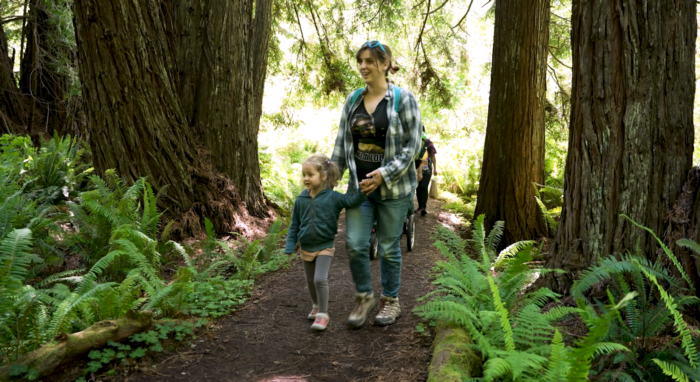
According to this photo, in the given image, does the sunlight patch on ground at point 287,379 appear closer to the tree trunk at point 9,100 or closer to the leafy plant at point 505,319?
the leafy plant at point 505,319

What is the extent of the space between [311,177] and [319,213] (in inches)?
11.4

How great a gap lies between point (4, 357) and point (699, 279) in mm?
4783

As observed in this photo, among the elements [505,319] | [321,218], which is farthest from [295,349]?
[505,319]

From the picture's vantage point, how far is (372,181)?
3.62m

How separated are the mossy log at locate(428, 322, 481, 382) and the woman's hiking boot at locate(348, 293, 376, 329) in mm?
677

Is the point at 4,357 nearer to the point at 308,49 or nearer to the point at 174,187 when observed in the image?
the point at 174,187

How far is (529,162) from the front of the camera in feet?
24.8

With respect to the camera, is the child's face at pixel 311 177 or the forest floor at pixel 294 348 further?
the child's face at pixel 311 177

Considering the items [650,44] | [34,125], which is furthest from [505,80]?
[34,125]

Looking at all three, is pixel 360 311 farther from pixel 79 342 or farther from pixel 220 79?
pixel 220 79

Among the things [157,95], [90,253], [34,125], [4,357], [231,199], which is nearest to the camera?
[4,357]

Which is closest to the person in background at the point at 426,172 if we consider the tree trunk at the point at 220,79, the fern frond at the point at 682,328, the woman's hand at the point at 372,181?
the tree trunk at the point at 220,79

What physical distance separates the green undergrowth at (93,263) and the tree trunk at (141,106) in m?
0.46

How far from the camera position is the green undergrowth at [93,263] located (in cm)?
323
